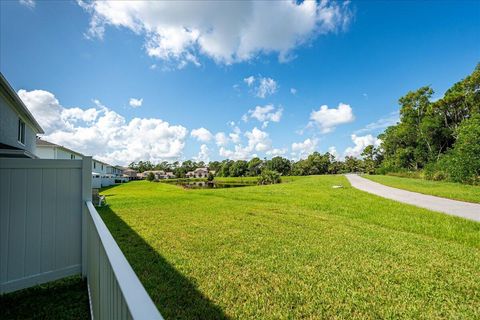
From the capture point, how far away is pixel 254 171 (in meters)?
76.8

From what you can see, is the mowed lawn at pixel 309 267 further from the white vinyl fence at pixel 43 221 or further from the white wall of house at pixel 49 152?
the white wall of house at pixel 49 152

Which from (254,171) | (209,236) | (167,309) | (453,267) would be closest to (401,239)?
(453,267)

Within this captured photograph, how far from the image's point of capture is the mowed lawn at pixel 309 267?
9.06 ft

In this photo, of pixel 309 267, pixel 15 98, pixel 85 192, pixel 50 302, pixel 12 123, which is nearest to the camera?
pixel 50 302

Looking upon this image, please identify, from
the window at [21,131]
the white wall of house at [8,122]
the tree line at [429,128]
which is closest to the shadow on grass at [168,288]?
the white wall of house at [8,122]

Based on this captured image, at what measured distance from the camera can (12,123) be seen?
1005cm

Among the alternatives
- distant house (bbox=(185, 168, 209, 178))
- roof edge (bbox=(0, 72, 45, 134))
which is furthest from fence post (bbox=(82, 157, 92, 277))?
distant house (bbox=(185, 168, 209, 178))

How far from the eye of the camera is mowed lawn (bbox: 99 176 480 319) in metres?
2.76

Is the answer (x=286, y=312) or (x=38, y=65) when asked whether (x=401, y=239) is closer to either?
(x=286, y=312)

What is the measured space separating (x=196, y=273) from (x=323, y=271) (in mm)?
2048

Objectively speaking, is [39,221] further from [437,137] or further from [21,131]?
[437,137]

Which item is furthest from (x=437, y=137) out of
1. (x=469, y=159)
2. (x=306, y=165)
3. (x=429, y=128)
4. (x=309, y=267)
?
(x=309, y=267)

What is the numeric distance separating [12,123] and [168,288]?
11.9m

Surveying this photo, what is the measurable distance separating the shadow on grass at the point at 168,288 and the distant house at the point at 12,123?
6.64 metres
